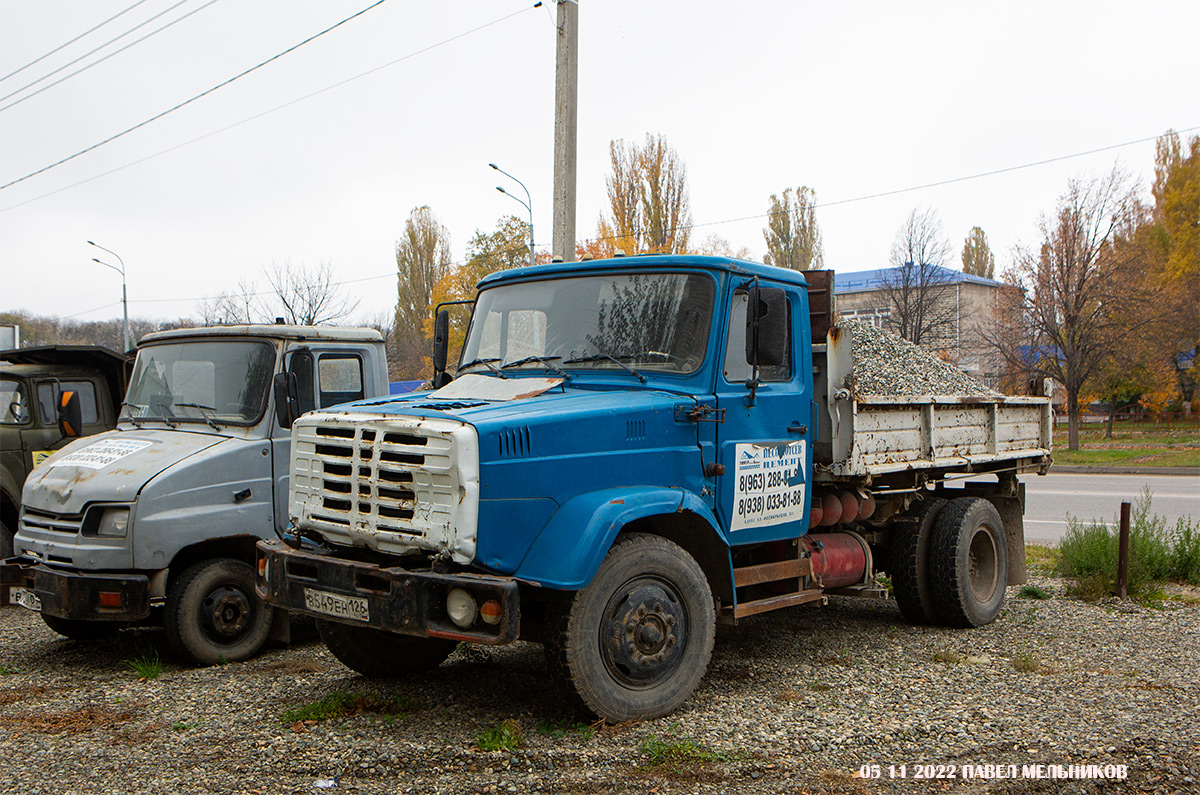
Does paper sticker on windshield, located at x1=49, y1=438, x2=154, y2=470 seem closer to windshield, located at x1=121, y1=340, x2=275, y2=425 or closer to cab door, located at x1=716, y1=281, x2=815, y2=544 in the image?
windshield, located at x1=121, y1=340, x2=275, y2=425

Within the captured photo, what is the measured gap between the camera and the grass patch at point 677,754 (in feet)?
14.7

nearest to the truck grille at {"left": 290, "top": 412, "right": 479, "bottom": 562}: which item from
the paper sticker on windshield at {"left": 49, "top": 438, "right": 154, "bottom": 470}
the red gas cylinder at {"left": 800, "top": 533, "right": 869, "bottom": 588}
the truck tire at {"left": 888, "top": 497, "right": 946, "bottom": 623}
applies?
the paper sticker on windshield at {"left": 49, "top": 438, "right": 154, "bottom": 470}

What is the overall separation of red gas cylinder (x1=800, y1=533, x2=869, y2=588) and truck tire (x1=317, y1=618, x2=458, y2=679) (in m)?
2.53

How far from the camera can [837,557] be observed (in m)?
6.74

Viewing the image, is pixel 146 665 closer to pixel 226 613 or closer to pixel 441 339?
pixel 226 613

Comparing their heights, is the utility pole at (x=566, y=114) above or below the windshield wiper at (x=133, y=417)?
above

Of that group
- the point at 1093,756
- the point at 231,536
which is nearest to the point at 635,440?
the point at 1093,756

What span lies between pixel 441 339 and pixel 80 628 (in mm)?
3420

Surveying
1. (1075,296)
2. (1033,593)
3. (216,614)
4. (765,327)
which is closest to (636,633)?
(765,327)

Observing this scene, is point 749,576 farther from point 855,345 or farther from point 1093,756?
point 855,345

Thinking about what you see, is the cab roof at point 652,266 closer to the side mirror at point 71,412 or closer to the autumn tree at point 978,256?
the side mirror at point 71,412

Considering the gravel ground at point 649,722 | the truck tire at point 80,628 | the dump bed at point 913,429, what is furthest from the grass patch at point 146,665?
the dump bed at point 913,429

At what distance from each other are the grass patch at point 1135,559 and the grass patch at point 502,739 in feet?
20.1

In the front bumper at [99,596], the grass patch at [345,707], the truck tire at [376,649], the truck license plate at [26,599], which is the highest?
the front bumper at [99,596]
